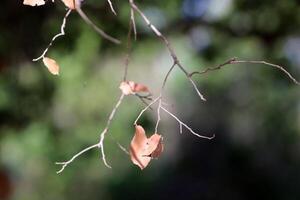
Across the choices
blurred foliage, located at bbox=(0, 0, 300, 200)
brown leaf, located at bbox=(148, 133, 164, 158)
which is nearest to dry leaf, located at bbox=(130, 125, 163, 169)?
brown leaf, located at bbox=(148, 133, 164, 158)

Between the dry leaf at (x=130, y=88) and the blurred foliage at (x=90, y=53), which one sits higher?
the dry leaf at (x=130, y=88)

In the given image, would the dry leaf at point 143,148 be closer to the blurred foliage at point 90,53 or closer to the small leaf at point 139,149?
the small leaf at point 139,149

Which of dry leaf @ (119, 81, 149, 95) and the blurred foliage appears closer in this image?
dry leaf @ (119, 81, 149, 95)

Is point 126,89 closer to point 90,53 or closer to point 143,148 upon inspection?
point 143,148

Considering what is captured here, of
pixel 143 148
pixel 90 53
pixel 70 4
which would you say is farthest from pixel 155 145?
pixel 90 53

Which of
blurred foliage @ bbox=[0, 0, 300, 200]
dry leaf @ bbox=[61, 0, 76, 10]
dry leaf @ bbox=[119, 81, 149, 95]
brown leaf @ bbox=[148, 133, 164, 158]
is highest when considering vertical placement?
dry leaf @ bbox=[61, 0, 76, 10]

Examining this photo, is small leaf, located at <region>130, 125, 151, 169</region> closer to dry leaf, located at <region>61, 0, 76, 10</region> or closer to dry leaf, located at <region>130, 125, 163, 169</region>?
dry leaf, located at <region>130, 125, 163, 169</region>

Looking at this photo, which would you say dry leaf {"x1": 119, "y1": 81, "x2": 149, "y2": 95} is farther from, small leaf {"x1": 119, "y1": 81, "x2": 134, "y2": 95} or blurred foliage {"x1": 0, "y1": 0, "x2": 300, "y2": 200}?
blurred foliage {"x1": 0, "y1": 0, "x2": 300, "y2": 200}

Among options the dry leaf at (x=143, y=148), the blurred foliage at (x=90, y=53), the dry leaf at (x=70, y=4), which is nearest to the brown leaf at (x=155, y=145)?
the dry leaf at (x=143, y=148)

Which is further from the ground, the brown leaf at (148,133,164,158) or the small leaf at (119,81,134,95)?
the small leaf at (119,81,134,95)
